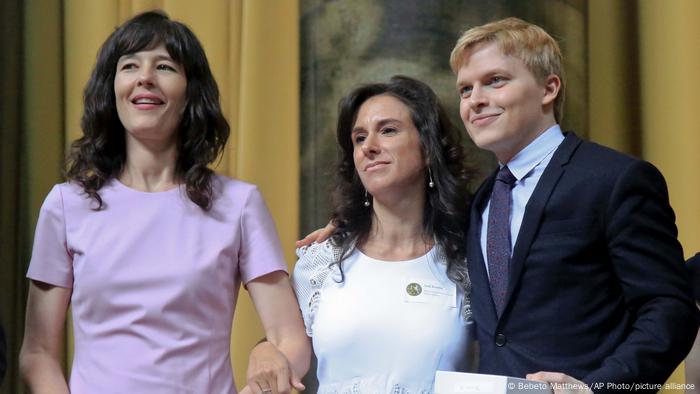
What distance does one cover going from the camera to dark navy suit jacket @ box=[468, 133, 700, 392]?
2.48 metres

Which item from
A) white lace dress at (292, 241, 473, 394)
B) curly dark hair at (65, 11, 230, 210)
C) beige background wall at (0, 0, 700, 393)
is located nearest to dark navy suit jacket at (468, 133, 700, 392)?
white lace dress at (292, 241, 473, 394)

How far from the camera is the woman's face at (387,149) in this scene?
3311 mm

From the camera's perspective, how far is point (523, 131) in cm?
286

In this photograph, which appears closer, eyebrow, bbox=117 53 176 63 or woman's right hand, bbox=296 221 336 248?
eyebrow, bbox=117 53 176 63

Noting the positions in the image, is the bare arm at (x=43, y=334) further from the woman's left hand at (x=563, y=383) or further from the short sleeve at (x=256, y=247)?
the woman's left hand at (x=563, y=383)

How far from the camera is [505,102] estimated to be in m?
2.84

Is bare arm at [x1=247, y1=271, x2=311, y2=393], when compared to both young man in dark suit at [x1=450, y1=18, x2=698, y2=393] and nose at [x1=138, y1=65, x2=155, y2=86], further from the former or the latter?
nose at [x1=138, y1=65, x2=155, y2=86]

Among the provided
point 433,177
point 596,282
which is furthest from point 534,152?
point 433,177

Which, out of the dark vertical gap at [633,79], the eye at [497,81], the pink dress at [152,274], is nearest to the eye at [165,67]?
the pink dress at [152,274]

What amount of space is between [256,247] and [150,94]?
492 millimetres

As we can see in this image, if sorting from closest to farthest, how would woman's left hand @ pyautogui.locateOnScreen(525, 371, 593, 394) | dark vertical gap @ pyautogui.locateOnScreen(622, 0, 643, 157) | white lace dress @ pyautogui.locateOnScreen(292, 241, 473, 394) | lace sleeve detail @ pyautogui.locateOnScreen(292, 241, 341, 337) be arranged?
woman's left hand @ pyautogui.locateOnScreen(525, 371, 593, 394) < white lace dress @ pyautogui.locateOnScreen(292, 241, 473, 394) < lace sleeve detail @ pyautogui.locateOnScreen(292, 241, 341, 337) < dark vertical gap @ pyautogui.locateOnScreen(622, 0, 643, 157)

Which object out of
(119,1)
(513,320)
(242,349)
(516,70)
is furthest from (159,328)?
(119,1)

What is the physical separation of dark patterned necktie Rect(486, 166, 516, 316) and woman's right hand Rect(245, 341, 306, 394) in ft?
1.76

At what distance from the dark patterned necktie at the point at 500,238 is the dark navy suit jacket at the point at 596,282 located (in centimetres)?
5
